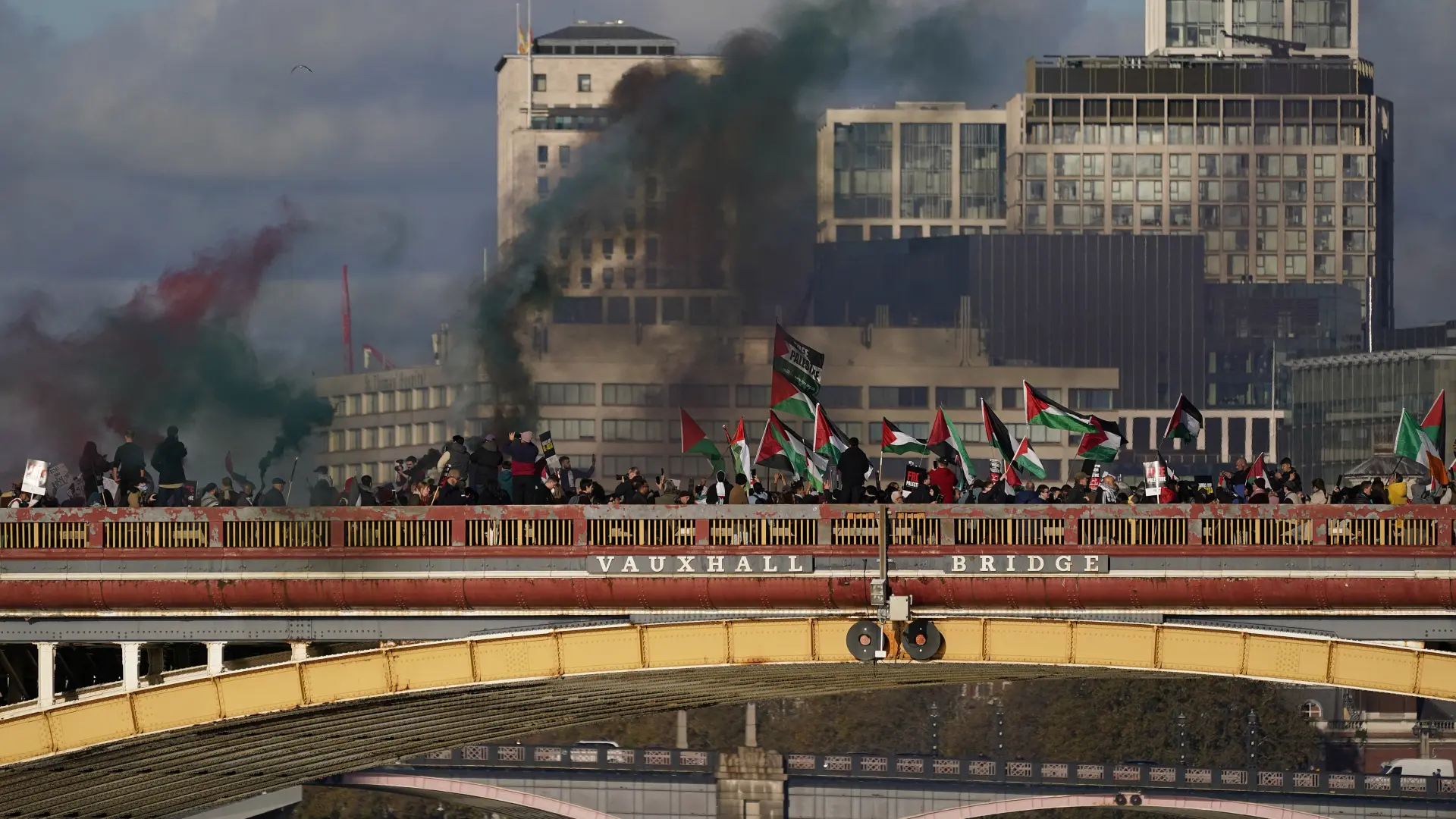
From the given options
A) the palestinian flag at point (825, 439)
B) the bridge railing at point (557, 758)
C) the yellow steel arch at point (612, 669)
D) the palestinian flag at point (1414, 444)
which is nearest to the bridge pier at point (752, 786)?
the bridge railing at point (557, 758)

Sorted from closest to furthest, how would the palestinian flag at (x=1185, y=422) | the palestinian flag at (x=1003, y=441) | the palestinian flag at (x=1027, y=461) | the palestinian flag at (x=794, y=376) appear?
the palestinian flag at (x=1003, y=441), the palestinian flag at (x=794, y=376), the palestinian flag at (x=1185, y=422), the palestinian flag at (x=1027, y=461)

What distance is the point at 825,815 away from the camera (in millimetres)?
129125

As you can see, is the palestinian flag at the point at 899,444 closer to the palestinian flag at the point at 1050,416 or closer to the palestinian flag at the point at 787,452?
the palestinian flag at the point at 787,452

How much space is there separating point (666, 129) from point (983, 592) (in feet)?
391

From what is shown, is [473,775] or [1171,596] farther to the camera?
A: [473,775]

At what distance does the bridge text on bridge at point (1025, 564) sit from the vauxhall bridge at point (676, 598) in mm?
44

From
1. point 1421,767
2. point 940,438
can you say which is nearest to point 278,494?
point 940,438

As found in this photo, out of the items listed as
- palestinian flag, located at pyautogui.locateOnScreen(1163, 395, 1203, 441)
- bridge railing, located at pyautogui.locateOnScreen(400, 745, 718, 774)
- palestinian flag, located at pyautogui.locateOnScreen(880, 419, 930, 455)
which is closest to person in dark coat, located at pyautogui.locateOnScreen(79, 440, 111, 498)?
palestinian flag, located at pyautogui.locateOnScreen(880, 419, 930, 455)

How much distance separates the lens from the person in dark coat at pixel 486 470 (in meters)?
53.0

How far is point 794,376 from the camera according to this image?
60.7m

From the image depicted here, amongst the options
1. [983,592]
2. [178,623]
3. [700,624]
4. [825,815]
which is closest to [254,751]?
[178,623]

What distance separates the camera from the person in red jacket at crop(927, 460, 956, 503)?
5297cm

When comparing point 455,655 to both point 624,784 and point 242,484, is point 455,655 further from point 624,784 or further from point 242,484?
point 624,784

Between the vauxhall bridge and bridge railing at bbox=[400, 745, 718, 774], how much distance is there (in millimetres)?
68881
